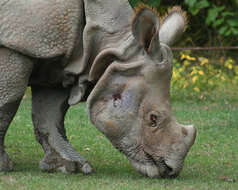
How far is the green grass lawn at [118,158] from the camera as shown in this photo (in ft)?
18.9

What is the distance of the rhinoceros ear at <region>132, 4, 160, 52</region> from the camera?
5664 mm

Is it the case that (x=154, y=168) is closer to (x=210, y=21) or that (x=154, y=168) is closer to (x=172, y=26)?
(x=172, y=26)

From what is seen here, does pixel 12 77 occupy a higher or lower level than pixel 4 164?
higher

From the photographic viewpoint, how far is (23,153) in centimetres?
768

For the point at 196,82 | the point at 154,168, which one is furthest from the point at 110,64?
the point at 196,82

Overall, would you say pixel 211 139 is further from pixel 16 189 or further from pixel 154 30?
pixel 16 189

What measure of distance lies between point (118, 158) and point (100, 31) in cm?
202

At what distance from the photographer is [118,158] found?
7.49 metres

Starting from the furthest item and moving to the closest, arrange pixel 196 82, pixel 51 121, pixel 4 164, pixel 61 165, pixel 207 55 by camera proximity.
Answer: pixel 207 55 → pixel 196 82 → pixel 51 121 → pixel 61 165 → pixel 4 164

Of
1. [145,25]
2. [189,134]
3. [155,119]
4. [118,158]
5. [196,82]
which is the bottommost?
[196,82]

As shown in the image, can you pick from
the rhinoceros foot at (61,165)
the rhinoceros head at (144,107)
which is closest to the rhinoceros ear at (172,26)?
the rhinoceros head at (144,107)

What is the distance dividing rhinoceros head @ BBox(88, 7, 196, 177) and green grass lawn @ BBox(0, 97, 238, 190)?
0.28 m

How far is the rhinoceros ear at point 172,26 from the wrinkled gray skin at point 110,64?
0.29 feet

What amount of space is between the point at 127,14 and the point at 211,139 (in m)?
3.30
